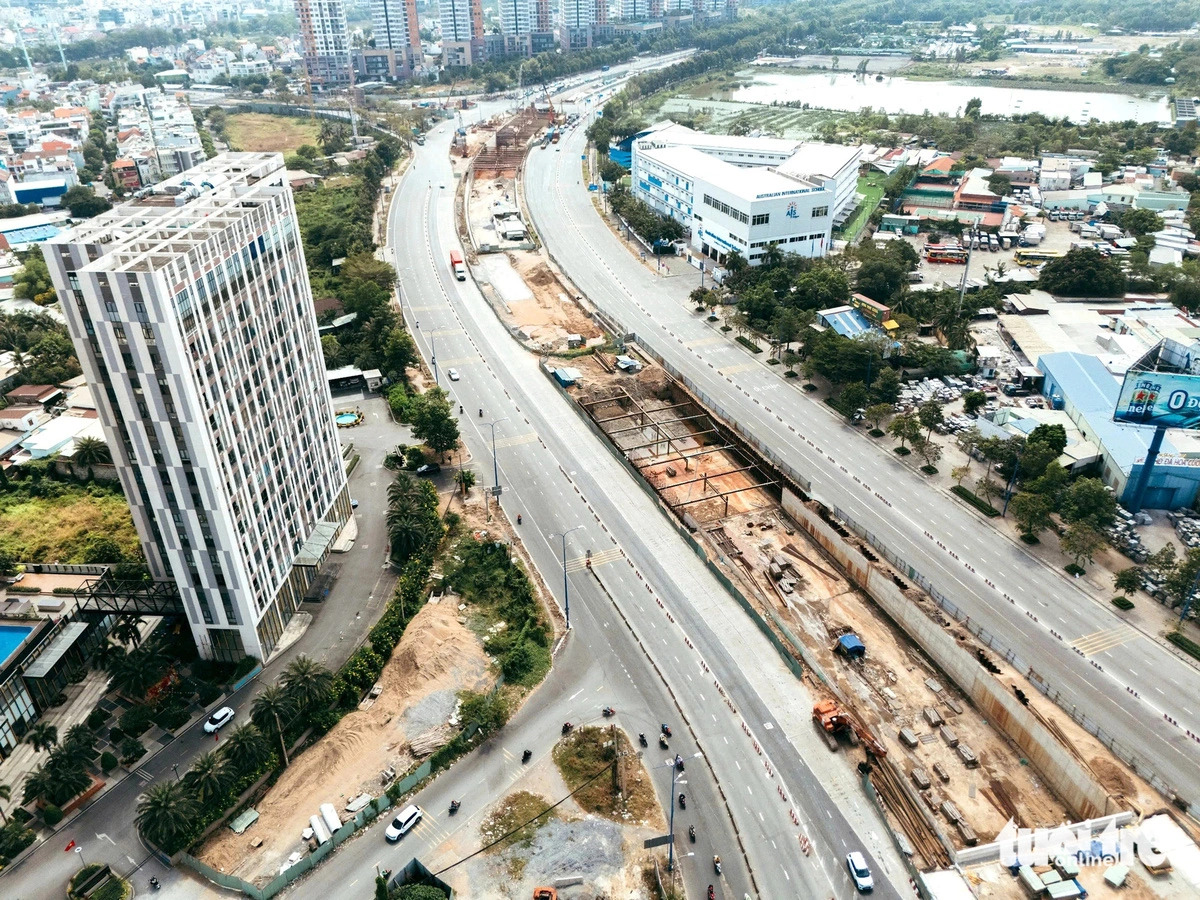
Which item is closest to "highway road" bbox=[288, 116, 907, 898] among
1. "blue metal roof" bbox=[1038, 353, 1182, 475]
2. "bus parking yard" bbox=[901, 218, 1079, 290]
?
"blue metal roof" bbox=[1038, 353, 1182, 475]

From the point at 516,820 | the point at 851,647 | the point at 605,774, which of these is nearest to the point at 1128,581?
the point at 851,647

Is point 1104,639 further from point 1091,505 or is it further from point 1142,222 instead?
point 1142,222

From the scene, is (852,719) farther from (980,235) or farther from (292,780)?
(980,235)

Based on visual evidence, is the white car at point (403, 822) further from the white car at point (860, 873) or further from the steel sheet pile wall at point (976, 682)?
the steel sheet pile wall at point (976, 682)

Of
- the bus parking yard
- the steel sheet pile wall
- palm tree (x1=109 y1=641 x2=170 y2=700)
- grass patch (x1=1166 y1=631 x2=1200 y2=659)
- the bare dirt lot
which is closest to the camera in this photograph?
the bare dirt lot

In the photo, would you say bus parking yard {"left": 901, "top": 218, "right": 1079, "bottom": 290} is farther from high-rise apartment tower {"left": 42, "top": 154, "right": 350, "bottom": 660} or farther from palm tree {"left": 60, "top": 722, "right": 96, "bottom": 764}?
palm tree {"left": 60, "top": 722, "right": 96, "bottom": 764}

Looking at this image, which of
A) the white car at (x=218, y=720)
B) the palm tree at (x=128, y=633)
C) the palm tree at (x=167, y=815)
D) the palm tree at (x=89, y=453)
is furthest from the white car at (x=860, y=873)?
the palm tree at (x=89, y=453)

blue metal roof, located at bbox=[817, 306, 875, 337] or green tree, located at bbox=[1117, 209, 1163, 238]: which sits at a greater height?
green tree, located at bbox=[1117, 209, 1163, 238]
